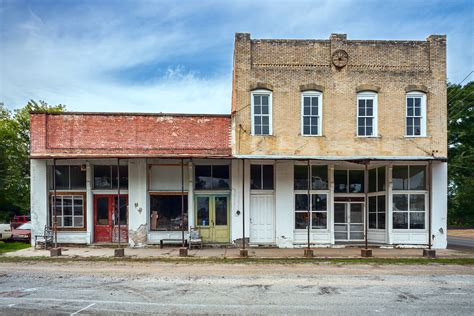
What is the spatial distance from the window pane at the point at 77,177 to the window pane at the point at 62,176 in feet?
0.72

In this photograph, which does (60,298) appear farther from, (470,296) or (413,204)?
(413,204)

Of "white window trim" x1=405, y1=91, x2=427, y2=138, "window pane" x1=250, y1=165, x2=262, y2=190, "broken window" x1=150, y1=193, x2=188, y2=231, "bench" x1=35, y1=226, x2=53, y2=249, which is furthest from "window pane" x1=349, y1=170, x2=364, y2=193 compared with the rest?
"bench" x1=35, y1=226, x2=53, y2=249

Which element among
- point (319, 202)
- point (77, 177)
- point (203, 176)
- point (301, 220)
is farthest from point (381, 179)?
point (77, 177)

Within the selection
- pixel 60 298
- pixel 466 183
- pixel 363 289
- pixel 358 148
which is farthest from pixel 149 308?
pixel 466 183

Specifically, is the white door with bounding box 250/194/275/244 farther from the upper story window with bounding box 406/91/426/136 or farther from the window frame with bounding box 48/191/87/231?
the window frame with bounding box 48/191/87/231

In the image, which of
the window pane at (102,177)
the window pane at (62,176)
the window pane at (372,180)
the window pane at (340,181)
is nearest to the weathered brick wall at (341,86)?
the window pane at (340,181)

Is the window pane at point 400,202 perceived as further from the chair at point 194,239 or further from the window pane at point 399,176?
the chair at point 194,239

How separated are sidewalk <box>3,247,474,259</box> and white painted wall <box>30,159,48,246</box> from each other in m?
1.03

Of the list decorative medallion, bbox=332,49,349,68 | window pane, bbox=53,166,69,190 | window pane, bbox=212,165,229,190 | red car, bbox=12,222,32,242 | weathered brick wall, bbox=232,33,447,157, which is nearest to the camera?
weathered brick wall, bbox=232,33,447,157

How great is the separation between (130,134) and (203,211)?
4683mm

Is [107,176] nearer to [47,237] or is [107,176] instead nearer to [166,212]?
[166,212]

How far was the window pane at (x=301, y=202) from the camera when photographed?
56.3 feet

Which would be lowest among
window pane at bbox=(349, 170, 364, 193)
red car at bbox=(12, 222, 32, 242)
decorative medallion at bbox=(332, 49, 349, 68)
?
red car at bbox=(12, 222, 32, 242)

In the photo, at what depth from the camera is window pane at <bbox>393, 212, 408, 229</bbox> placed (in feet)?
55.6
